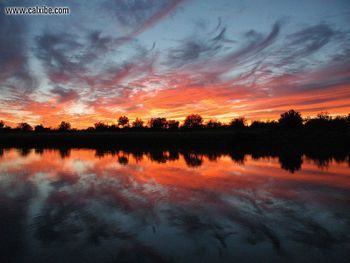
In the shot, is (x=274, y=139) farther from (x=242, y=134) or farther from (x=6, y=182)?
(x=6, y=182)

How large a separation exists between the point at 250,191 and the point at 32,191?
488 inches

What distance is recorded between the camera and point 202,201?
12.5m

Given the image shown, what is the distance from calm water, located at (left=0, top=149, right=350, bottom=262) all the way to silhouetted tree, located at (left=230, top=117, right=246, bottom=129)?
315ft

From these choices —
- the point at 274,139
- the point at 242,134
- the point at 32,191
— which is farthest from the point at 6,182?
the point at 274,139

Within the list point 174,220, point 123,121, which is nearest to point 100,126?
point 123,121

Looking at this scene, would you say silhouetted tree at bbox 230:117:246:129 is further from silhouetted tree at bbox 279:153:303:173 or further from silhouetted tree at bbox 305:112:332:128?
silhouetted tree at bbox 279:153:303:173

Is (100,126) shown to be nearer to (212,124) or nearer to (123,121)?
(123,121)

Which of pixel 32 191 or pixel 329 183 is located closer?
pixel 32 191

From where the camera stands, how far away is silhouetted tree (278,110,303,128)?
272 ft

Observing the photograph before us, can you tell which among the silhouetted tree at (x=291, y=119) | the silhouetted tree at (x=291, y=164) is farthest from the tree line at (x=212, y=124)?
the silhouetted tree at (x=291, y=164)

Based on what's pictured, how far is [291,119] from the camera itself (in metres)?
86.7

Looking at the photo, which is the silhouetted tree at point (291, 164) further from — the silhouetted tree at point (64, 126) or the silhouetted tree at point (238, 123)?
the silhouetted tree at point (64, 126)

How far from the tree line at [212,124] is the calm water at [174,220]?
69109 millimetres

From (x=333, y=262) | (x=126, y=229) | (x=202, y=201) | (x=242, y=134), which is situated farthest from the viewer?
(x=242, y=134)
